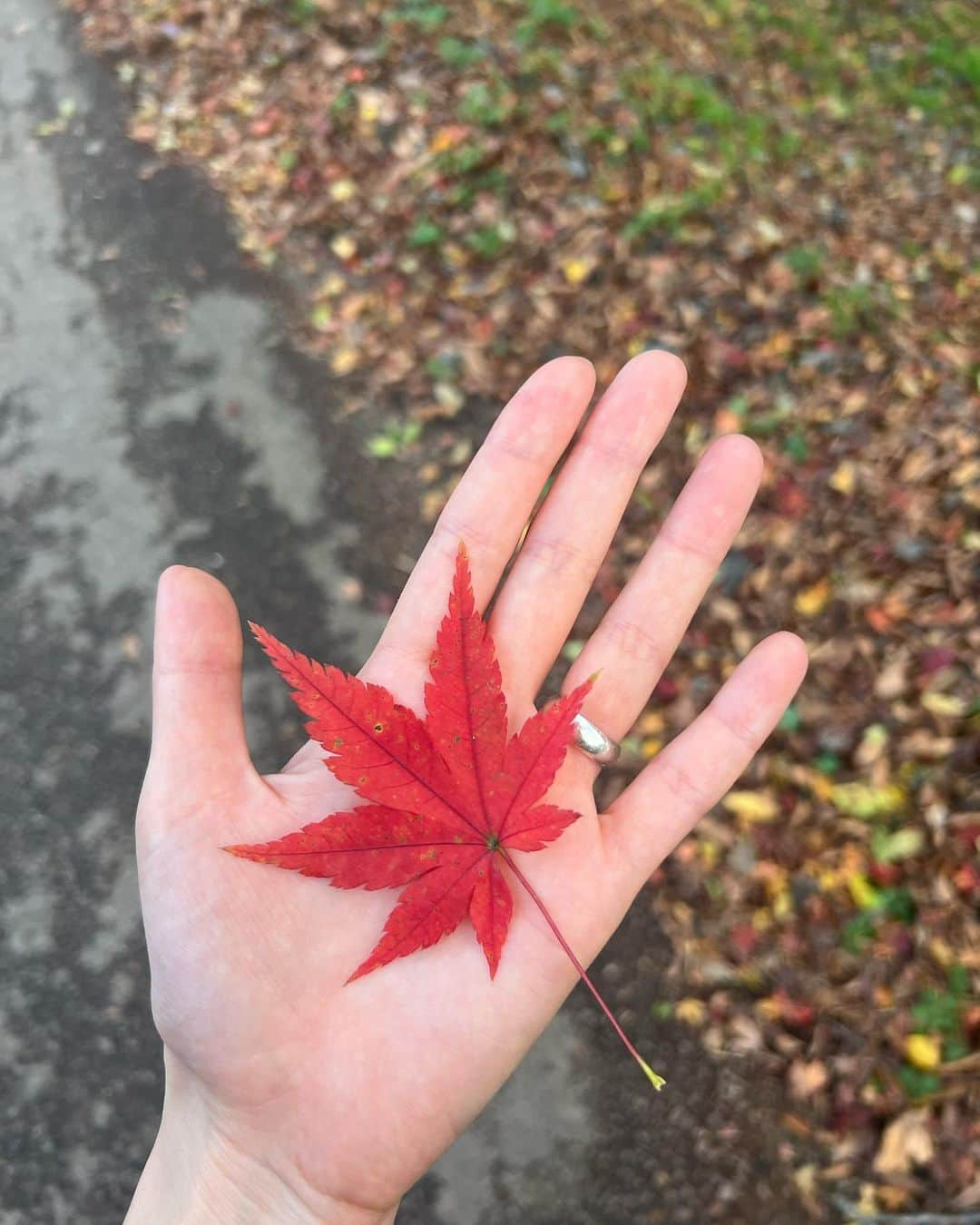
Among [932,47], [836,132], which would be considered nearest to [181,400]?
[836,132]

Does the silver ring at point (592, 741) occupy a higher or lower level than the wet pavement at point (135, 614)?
higher

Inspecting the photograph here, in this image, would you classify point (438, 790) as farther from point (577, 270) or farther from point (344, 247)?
point (344, 247)

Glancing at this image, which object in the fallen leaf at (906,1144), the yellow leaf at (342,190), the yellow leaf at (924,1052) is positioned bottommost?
the fallen leaf at (906,1144)

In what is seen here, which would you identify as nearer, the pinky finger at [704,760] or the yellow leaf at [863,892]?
the pinky finger at [704,760]

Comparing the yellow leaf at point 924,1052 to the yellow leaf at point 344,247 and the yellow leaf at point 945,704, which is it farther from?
the yellow leaf at point 344,247

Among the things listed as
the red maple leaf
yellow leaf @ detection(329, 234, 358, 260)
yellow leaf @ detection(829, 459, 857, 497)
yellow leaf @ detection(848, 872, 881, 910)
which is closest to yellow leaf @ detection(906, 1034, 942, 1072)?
yellow leaf @ detection(848, 872, 881, 910)

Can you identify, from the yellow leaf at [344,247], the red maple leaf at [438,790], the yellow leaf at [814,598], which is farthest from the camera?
the yellow leaf at [344,247]

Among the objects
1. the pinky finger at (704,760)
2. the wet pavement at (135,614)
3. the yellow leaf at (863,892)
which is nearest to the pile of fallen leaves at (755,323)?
the yellow leaf at (863,892)

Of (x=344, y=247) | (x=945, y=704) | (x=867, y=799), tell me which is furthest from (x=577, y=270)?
(x=867, y=799)
